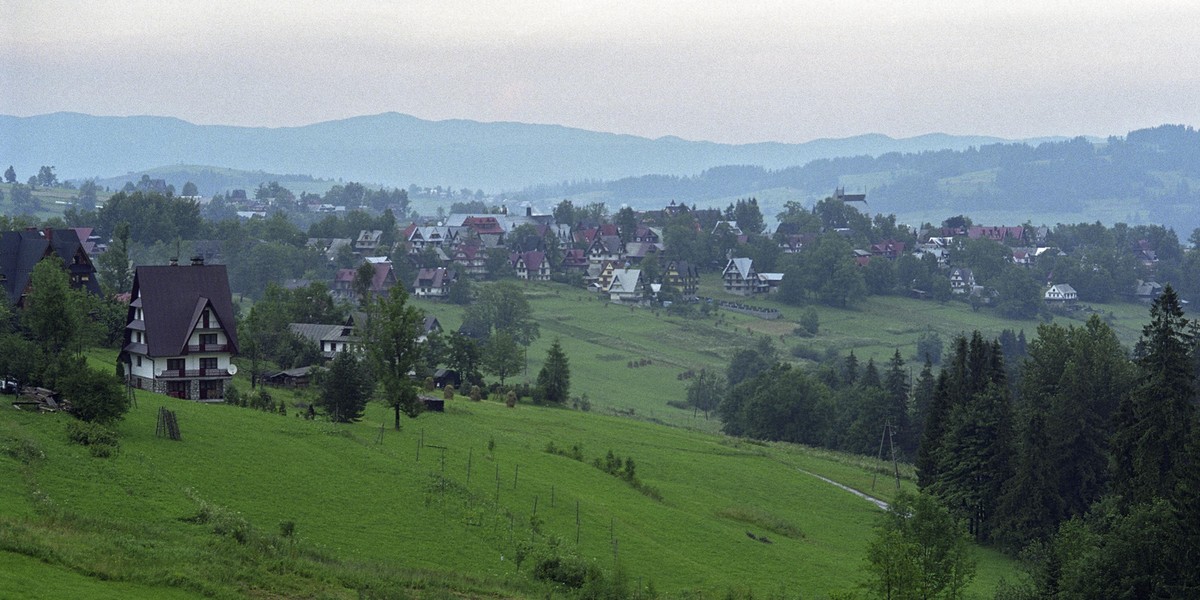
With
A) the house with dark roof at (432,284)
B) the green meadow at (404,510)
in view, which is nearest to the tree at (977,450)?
the green meadow at (404,510)

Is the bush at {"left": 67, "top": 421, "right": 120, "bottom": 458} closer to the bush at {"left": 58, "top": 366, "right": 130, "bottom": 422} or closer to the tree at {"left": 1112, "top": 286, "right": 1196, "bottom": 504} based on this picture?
the bush at {"left": 58, "top": 366, "right": 130, "bottom": 422}

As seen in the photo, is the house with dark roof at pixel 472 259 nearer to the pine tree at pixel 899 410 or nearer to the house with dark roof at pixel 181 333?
the pine tree at pixel 899 410

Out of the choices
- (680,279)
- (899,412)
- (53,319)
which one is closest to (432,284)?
(680,279)

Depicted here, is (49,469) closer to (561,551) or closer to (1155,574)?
(561,551)

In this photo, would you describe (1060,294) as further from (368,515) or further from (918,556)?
(368,515)

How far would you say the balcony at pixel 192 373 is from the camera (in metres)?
57.0

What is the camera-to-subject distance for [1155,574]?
126 feet

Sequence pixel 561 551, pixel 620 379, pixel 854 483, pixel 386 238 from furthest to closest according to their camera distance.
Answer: pixel 386 238
pixel 620 379
pixel 854 483
pixel 561 551

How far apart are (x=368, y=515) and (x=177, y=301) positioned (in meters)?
27.0

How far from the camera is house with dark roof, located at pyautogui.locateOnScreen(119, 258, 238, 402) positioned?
57.1 metres

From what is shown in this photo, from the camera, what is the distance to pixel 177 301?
5816cm

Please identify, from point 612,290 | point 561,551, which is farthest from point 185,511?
point 612,290

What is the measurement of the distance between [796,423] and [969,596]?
4851 centimetres

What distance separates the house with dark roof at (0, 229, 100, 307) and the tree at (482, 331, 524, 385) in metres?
26.8
